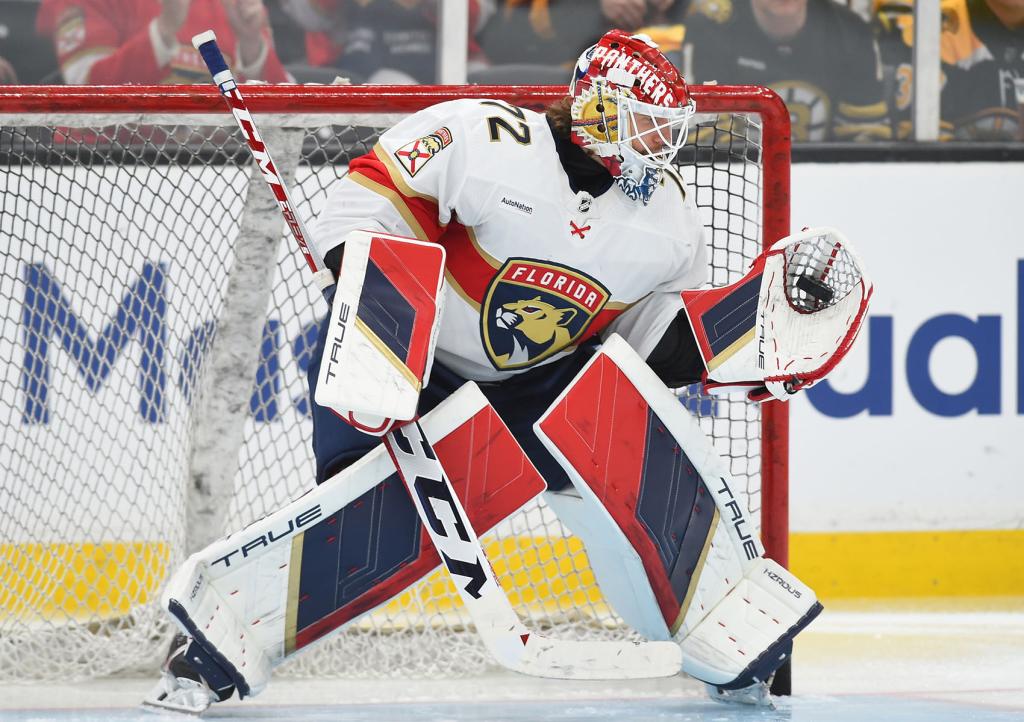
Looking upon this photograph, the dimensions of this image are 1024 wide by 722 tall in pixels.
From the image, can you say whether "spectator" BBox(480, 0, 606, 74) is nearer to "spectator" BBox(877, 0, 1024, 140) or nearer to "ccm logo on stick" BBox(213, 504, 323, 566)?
"spectator" BBox(877, 0, 1024, 140)

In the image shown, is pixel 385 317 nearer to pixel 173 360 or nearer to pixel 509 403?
pixel 509 403

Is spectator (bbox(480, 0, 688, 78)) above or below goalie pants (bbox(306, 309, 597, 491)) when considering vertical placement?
above

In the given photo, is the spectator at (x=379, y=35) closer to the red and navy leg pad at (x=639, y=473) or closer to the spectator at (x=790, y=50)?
the spectator at (x=790, y=50)

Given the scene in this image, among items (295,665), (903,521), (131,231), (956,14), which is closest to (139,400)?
(131,231)

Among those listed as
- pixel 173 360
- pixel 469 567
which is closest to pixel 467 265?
pixel 469 567

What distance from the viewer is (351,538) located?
6.16 feet

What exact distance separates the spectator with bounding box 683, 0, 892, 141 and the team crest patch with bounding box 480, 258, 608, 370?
1.63 m

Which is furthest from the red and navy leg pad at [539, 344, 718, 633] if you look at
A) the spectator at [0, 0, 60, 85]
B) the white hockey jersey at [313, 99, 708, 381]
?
the spectator at [0, 0, 60, 85]

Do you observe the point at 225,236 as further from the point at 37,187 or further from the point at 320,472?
the point at 320,472

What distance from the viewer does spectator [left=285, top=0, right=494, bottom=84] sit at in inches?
131

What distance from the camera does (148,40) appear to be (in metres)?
3.29

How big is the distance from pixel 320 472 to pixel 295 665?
58 centimetres

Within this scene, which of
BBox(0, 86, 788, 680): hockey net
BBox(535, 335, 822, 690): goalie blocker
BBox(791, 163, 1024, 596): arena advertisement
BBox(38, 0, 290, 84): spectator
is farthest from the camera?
BBox(38, 0, 290, 84): spectator

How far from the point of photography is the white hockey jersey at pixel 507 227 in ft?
5.99
